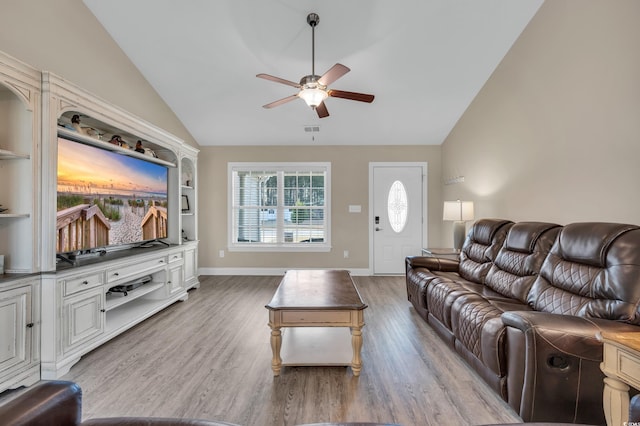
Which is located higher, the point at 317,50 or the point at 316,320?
the point at 317,50

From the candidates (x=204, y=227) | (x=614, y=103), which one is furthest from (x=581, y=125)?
(x=204, y=227)

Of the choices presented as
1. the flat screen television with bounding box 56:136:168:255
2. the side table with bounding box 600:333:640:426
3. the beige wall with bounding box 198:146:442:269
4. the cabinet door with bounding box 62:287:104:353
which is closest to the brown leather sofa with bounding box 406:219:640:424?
the side table with bounding box 600:333:640:426

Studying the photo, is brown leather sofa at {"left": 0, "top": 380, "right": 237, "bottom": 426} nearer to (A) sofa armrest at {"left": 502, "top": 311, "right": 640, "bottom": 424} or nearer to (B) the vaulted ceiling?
(A) sofa armrest at {"left": 502, "top": 311, "right": 640, "bottom": 424}

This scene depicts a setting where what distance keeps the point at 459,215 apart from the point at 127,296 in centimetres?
413

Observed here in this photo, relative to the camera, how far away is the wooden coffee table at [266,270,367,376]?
2068mm

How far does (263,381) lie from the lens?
2045 mm

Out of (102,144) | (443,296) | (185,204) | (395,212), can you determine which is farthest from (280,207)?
(443,296)

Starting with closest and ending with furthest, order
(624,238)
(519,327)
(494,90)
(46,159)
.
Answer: (519,327)
(624,238)
(46,159)
(494,90)

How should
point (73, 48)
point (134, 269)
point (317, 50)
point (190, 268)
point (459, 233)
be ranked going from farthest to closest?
point (190, 268)
point (459, 233)
point (317, 50)
point (134, 269)
point (73, 48)

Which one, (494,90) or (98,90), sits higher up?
(494,90)

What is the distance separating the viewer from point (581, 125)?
7.98 ft

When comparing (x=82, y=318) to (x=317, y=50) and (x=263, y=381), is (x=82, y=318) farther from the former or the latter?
(x=317, y=50)

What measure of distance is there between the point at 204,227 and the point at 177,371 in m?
3.42

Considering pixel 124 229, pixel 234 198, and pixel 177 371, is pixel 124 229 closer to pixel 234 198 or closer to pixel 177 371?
pixel 177 371
